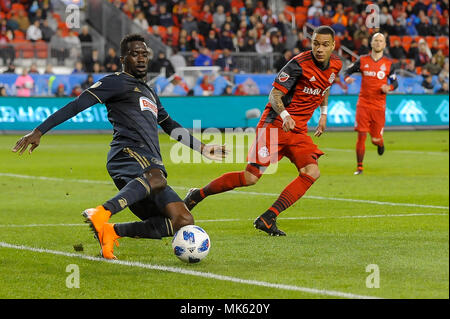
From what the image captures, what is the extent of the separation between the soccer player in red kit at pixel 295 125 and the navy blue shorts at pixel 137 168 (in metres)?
1.69

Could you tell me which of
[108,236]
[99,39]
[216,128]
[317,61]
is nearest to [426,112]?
[216,128]

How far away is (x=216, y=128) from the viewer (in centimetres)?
2644

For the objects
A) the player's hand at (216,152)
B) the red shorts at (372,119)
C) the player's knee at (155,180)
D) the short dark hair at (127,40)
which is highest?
the short dark hair at (127,40)

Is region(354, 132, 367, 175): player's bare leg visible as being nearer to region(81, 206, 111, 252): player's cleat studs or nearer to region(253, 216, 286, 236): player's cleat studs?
region(253, 216, 286, 236): player's cleat studs

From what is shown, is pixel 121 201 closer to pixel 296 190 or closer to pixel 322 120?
pixel 296 190

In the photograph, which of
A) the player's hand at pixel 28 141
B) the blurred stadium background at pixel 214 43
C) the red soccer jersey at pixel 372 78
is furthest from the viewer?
the blurred stadium background at pixel 214 43

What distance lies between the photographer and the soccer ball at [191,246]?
Result: 7465mm

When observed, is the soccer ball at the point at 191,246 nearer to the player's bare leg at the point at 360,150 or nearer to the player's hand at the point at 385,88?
the player's bare leg at the point at 360,150

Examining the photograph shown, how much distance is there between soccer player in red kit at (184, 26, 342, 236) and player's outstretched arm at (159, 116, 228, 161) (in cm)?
127

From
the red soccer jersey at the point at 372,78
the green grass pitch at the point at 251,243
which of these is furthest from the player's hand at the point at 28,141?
the red soccer jersey at the point at 372,78

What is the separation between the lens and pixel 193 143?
840 cm

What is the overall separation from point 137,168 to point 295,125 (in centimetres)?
243

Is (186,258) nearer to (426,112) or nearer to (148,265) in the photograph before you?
(148,265)

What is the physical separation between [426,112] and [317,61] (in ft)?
65.4
